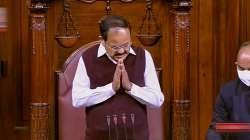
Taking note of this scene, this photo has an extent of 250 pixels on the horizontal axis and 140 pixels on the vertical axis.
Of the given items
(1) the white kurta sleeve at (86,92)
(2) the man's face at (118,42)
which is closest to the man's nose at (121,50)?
(2) the man's face at (118,42)

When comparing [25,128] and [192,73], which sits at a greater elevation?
[192,73]

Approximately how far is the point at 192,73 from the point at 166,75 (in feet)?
0.95

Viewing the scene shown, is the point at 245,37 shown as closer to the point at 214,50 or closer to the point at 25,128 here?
the point at 214,50

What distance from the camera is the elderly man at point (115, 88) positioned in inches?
95.4

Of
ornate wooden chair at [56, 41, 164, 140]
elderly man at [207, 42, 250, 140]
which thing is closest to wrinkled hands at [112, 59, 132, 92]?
elderly man at [207, 42, 250, 140]

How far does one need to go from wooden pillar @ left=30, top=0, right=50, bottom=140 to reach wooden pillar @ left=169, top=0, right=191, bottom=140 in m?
0.70

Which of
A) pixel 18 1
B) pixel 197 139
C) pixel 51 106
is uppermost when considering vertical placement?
pixel 18 1

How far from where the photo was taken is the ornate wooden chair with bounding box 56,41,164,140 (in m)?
3.35

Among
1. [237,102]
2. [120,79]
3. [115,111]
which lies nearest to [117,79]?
[120,79]

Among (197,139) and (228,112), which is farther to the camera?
(197,139)

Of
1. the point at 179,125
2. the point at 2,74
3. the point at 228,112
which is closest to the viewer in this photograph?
the point at 228,112

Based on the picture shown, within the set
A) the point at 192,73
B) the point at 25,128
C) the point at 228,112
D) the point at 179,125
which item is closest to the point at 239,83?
the point at 228,112

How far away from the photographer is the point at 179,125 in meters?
3.35

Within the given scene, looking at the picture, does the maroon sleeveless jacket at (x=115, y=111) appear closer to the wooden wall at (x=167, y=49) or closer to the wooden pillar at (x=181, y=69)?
the wooden pillar at (x=181, y=69)
